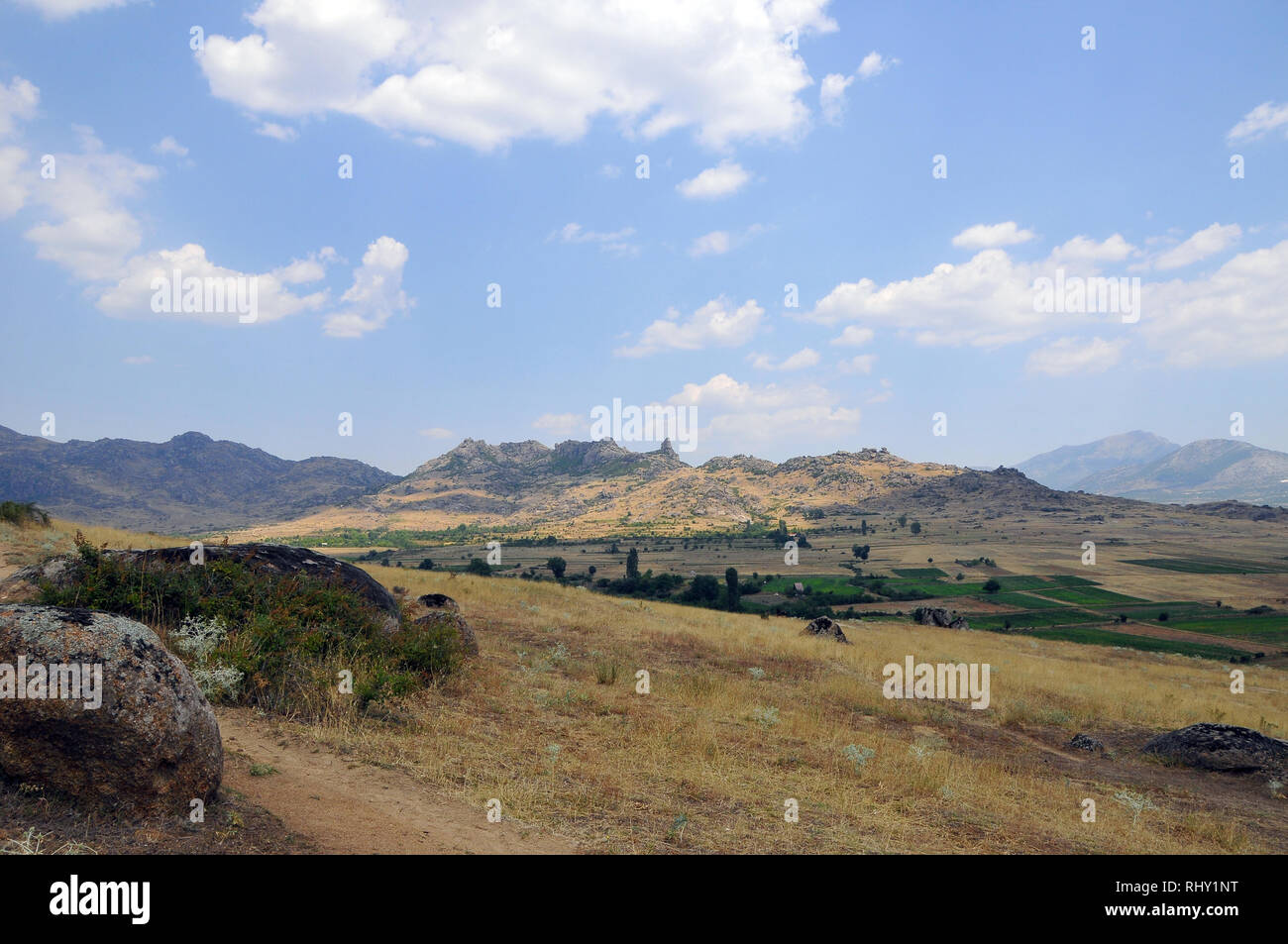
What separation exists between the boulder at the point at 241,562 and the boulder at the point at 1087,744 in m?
16.1

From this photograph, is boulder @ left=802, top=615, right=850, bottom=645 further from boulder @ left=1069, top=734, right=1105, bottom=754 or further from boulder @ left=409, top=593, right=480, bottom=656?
boulder @ left=409, top=593, right=480, bottom=656

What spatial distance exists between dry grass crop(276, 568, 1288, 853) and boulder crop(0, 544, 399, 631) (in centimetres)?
335

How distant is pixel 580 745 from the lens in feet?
32.0

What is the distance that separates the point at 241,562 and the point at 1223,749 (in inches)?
851

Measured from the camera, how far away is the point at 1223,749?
553 inches

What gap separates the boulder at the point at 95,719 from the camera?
5.23 meters

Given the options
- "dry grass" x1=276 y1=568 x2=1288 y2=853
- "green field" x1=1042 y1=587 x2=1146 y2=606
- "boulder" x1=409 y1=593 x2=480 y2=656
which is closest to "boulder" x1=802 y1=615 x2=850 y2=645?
"dry grass" x1=276 y1=568 x2=1288 y2=853

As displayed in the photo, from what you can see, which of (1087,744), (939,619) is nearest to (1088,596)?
(939,619)

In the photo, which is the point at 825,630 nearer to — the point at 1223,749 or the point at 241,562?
the point at 1223,749

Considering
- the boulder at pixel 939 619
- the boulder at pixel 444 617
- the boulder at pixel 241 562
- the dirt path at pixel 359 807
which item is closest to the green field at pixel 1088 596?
the boulder at pixel 939 619

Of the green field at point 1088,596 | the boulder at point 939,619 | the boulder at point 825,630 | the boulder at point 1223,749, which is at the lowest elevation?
the green field at point 1088,596

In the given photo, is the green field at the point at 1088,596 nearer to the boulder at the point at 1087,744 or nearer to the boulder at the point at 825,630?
the boulder at the point at 825,630
